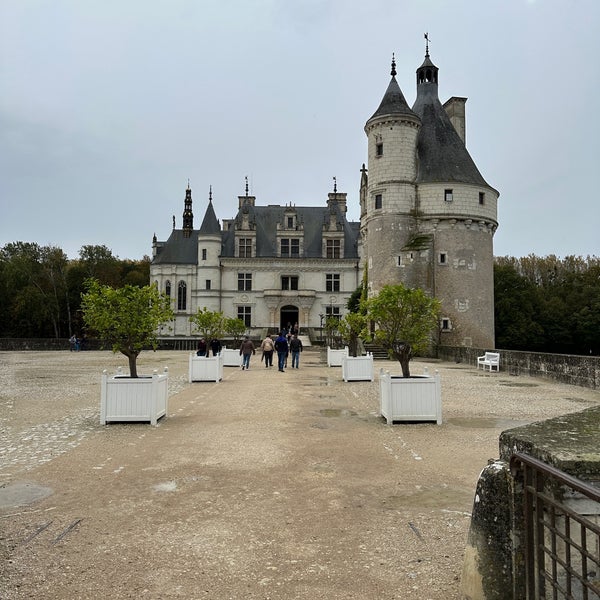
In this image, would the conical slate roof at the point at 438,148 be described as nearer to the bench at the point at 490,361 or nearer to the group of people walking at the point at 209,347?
the bench at the point at 490,361

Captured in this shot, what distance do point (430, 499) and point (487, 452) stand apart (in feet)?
7.54

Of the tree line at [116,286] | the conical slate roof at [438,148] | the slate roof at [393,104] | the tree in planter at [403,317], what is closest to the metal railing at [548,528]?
the tree in planter at [403,317]

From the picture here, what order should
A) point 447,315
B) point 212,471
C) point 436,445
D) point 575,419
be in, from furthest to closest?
point 447,315 → point 436,445 → point 212,471 → point 575,419

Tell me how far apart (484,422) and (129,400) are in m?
6.29

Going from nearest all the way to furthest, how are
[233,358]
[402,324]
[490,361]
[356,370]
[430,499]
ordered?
1. [430,499]
2. [402,324]
3. [356,370]
4. [490,361]
5. [233,358]

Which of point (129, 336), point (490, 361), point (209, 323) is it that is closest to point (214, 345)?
point (209, 323)

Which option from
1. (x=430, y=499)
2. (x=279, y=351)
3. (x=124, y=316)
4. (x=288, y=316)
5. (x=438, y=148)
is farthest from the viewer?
(x=288, y=316)

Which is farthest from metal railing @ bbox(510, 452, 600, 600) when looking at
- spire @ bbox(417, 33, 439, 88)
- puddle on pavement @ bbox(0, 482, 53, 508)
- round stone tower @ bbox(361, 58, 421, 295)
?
spire @ bbox(417, 33, 439, 88)

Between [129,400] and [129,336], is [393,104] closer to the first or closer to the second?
[129,336]

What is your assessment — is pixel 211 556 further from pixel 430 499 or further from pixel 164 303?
pixel 164 303

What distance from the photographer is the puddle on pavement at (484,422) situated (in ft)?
29.3

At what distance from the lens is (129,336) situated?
10.3 m

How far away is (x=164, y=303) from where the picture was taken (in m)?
11.1

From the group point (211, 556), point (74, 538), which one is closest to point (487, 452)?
point (211, 556)
